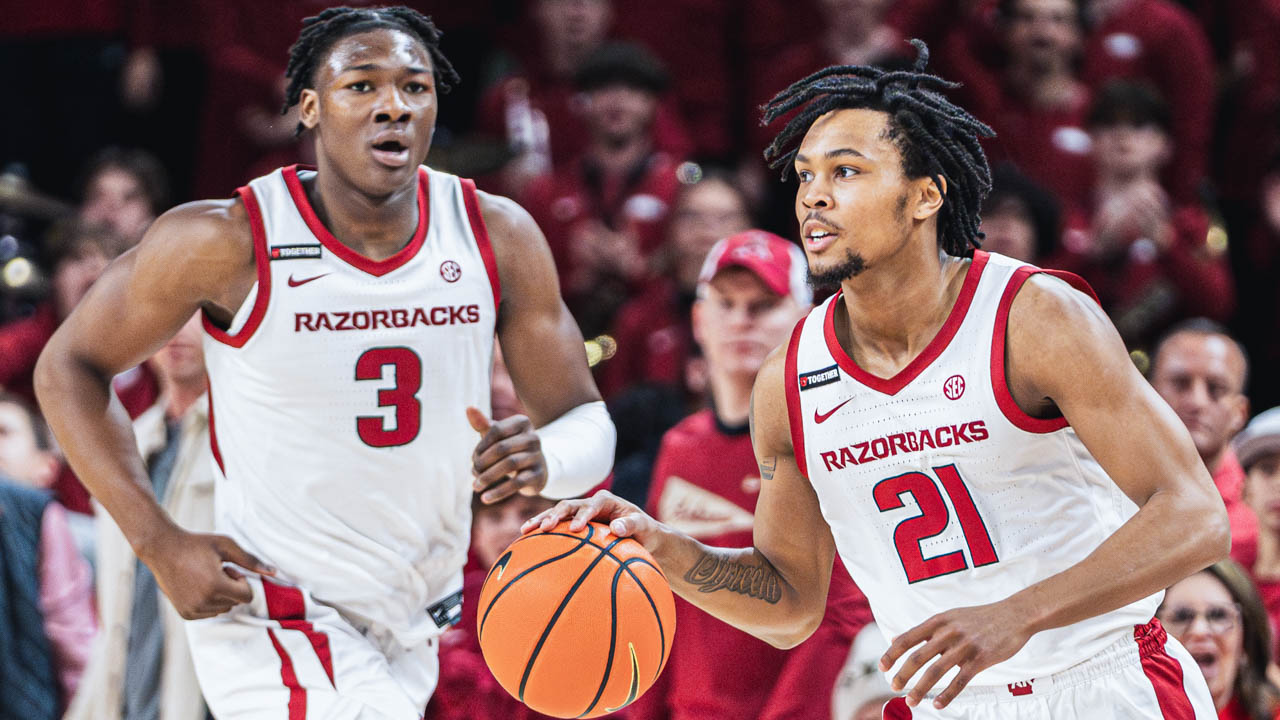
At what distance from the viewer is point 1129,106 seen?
7.07 m

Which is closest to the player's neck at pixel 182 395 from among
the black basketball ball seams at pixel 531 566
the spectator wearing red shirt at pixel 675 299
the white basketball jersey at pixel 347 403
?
the white basketball jersey at pixel 347 403

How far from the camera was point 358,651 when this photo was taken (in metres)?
3.62

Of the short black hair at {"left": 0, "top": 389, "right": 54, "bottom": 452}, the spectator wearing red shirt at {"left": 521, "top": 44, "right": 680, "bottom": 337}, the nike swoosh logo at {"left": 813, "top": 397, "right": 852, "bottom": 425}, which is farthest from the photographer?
the spectator wearing red shirt at {"left": 521, "top": 44, "right": 680, "bottom": 337}

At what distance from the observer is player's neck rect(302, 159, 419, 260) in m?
3.72

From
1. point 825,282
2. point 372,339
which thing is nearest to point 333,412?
point 372,339

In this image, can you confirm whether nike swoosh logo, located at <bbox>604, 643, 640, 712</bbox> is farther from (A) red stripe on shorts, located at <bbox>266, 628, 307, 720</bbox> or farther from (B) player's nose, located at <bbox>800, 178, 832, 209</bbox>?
(B) player's nose, located at <bbox>800, 178, 832, 209</bbox>

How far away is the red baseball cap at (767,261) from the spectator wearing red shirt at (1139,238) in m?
1.96

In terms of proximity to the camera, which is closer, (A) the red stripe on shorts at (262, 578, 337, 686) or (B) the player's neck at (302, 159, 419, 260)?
(A) the red stripe on shorts at (262, 578, 337, 686)

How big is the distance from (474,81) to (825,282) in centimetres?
580

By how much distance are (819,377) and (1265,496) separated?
106 inches

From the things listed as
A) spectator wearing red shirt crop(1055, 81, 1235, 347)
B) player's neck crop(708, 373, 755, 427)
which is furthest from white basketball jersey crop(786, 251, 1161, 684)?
spectator wearing red shirt crop(1055, 81, 1235, 347)

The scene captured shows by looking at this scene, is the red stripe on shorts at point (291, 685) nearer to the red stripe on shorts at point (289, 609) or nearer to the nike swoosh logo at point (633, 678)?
the red stripe on shorts at point (289, 609)

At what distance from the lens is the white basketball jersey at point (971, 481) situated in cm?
321

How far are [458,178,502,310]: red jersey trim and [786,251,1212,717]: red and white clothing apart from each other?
0.86 m
